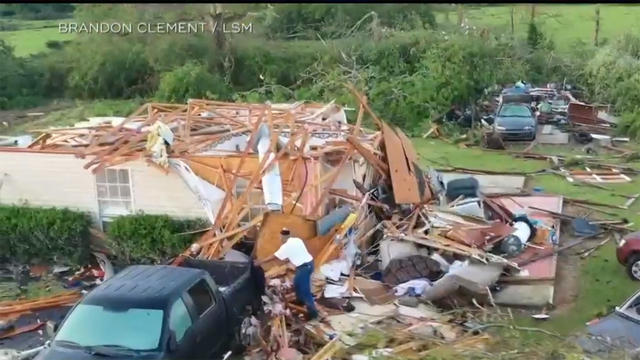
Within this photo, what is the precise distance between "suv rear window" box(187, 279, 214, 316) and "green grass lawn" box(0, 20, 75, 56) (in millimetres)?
27647

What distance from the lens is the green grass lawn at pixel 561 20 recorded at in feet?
125

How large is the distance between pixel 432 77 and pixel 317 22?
10.1 metres

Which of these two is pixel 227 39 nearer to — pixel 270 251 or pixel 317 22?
pixel 317 22

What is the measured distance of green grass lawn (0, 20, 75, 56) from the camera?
36438mm

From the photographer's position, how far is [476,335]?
10.5 meters

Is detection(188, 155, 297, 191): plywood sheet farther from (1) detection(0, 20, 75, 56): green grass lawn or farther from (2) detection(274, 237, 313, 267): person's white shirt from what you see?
(1) detection(0, 20, 75, 56): green grass lawn

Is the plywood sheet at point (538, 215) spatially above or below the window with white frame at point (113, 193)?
below

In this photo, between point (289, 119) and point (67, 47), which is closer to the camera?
point (289, 119)

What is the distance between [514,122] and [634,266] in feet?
42.6

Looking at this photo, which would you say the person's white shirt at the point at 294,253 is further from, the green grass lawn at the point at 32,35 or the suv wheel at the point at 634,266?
the green grass lawn at the point at 32,35

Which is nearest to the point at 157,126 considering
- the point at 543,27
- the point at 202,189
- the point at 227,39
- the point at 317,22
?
the point at 202,189

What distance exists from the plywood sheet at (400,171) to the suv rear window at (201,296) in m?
6.28

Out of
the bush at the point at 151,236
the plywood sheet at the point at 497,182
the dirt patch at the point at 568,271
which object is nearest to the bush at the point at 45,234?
→ the bush at the point at 151,236

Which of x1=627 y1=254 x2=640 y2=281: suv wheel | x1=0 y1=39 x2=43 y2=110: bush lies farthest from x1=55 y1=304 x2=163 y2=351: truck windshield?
x1=0 y1=39 x2=43 y2=110: bush
